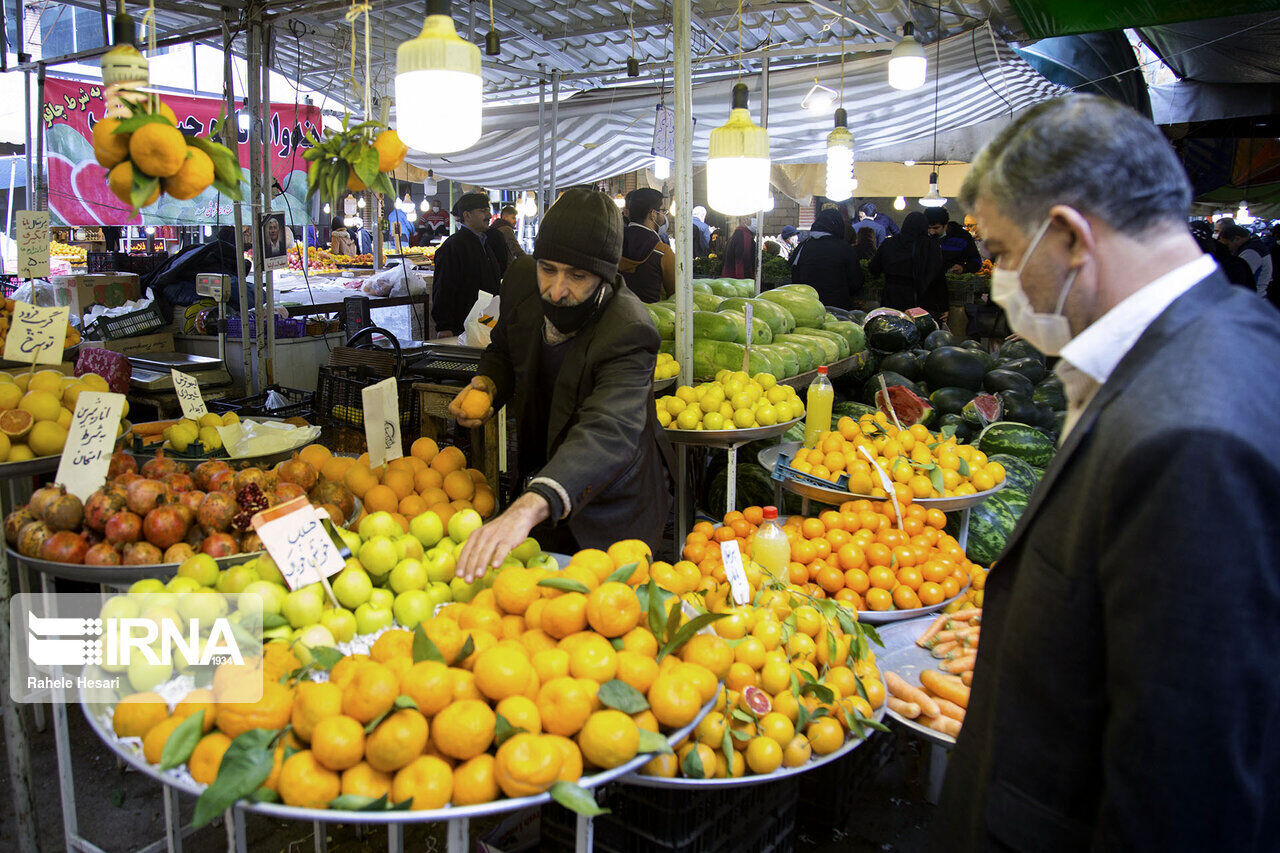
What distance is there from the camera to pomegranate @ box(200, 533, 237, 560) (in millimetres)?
2125

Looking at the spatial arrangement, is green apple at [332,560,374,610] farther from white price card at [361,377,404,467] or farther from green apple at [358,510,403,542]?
white price card at [361,377,404,467]

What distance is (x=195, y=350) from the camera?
24.1 feet

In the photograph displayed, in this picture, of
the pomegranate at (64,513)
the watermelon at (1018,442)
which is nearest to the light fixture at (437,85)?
the pomegranate at (64,513)

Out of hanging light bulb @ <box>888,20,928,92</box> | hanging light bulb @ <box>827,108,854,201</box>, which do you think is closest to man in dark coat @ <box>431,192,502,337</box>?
hanging light bulb @ <box>827,108,854,201</box>

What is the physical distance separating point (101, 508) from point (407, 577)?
2.98 feet

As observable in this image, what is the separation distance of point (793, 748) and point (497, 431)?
273 centimetres

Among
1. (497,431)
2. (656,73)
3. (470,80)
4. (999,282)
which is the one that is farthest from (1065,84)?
(999,282)

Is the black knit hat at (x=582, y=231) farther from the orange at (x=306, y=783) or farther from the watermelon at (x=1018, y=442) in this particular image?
the watermelon at (x=1018, y=442)

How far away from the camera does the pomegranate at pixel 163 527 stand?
2.15m

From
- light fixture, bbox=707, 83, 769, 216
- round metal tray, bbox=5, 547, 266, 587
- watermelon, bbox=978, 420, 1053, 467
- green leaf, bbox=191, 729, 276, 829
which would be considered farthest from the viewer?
watermelon, bbox=978, 420, 1053, 467

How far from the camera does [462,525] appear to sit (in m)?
2.21

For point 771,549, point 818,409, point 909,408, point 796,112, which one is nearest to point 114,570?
point 771,549

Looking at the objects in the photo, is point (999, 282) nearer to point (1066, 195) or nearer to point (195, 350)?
point (1066, 195)

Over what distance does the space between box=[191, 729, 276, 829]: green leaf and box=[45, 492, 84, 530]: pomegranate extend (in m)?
1.22
